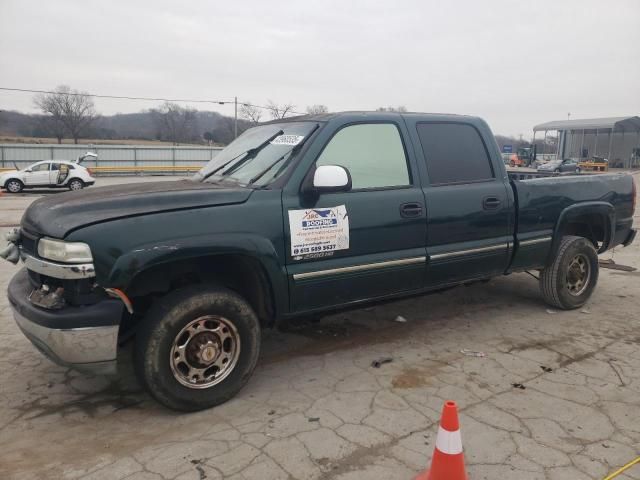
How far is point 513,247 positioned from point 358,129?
187cm

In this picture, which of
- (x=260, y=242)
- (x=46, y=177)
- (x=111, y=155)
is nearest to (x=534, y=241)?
(x=260, y=242)

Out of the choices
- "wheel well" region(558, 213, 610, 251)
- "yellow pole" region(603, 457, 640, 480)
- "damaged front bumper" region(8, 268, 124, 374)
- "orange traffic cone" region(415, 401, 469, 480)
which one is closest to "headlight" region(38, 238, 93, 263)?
"damaged front bumper" region(8, 268, 124, 374)

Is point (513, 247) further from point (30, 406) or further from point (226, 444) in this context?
point (30, 406)

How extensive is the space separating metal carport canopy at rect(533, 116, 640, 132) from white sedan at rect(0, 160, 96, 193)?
54.2m

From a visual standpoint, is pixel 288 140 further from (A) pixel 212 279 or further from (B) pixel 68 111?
(B) pixel 68 111

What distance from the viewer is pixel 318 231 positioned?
3.57m

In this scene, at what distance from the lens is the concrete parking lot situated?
2.74 m

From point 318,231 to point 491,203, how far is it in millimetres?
1770

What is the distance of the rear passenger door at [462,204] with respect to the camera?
13.7 ft

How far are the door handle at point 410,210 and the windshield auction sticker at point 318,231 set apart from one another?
0.52 metres

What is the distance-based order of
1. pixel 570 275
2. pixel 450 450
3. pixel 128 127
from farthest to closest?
1. pixel 128 127
2. pixel 570 275
3. pixel 450 450

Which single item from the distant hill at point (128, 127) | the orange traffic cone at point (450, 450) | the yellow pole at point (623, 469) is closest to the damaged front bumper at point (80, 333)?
the orange traffic cone at point (450, 450)

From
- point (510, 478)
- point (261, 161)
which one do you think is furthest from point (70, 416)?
point (510, 478)

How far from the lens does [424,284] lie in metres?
4.23
